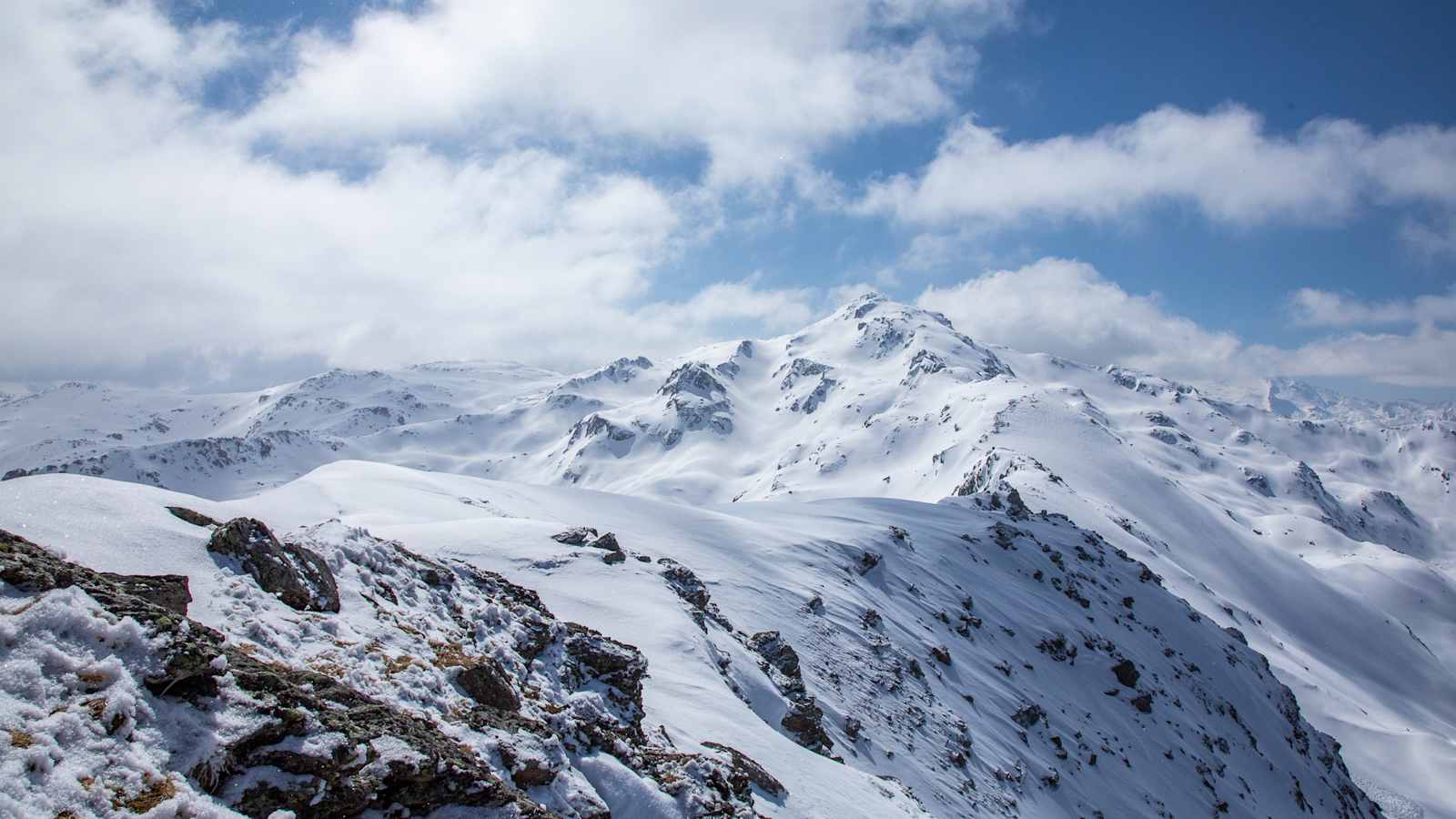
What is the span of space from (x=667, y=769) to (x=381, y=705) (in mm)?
4865

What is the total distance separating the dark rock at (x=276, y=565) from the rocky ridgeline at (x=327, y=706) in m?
0.02

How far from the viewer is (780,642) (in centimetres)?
2825

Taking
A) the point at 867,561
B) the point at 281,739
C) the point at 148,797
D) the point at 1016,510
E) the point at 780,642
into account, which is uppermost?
the point at 1016,510

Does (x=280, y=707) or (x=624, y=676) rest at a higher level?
(x=280, y=707)

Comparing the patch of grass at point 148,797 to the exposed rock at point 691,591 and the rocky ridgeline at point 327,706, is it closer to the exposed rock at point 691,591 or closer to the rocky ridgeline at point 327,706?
the rocky ridgeline at point 327,706

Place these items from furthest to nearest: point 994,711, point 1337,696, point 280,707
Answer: point 1337,696 → point 994,711 → point 280,707

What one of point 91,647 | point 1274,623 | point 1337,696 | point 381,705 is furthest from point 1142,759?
point 1274,623

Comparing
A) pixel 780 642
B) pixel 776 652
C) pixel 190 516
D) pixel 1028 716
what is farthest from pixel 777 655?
pixel 190 516

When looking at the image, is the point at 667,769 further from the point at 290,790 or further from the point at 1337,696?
the point at 1337,696

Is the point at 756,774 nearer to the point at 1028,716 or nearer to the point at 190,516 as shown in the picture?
the point at 190,516

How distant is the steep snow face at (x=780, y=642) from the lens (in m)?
10.1

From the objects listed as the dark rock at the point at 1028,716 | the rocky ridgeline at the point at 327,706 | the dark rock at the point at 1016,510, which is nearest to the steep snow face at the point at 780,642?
the rocky ridgeline at the point at 327,706

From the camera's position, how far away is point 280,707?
23.4 feet

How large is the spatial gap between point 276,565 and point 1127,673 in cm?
5104
